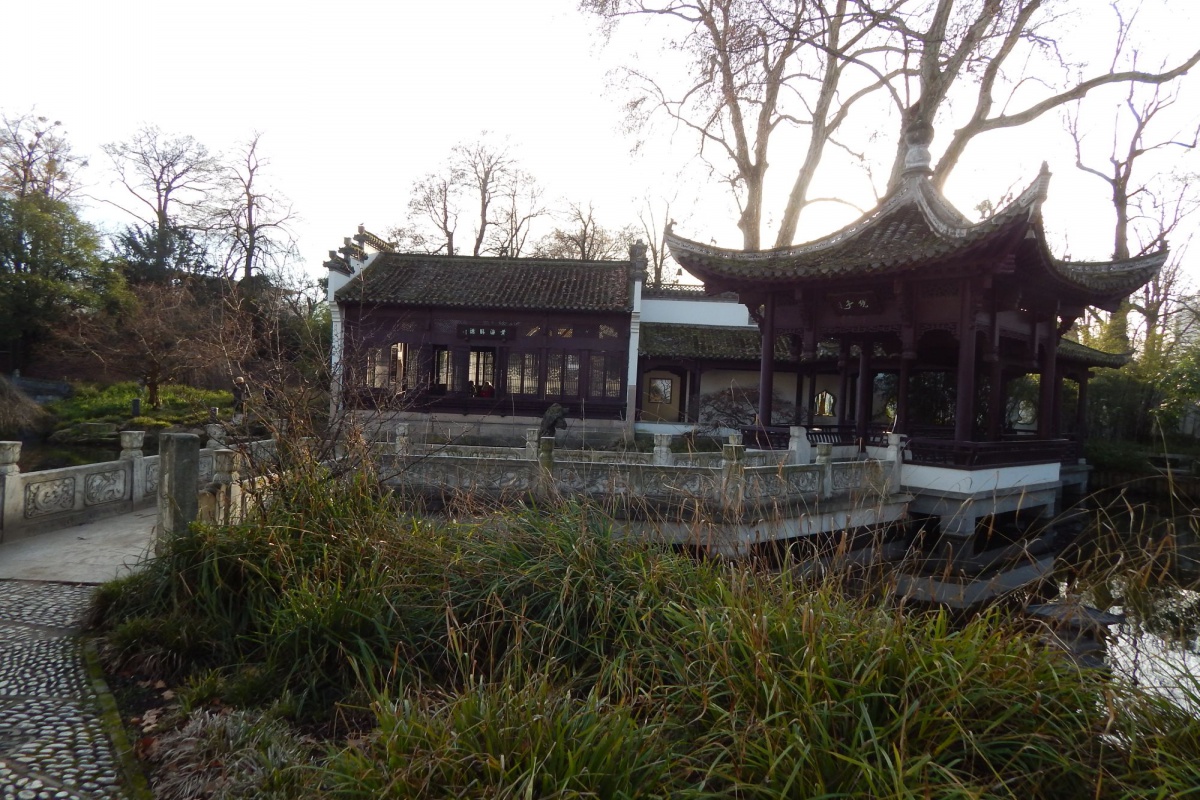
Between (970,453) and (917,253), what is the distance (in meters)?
2.34

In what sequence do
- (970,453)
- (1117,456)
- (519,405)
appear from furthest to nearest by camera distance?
(519,405), (1117,456), (970,453)

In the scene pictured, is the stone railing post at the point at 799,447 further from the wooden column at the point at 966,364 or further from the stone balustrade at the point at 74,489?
the stone balustrade at the point at 74,489

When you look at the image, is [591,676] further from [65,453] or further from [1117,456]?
[65,453]

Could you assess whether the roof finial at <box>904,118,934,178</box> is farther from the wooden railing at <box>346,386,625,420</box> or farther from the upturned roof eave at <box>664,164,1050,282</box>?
the wooden railing at <box>346,386,625,420</box>

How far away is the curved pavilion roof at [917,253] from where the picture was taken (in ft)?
22.7

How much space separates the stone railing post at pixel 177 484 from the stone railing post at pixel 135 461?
12.4 ft

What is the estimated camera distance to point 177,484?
12.5 ft

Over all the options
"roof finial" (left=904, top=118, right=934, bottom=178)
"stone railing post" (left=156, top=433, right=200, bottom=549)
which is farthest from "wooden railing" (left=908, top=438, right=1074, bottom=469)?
"stone railing post" (left=156, top=433, right=200, bottom=549)

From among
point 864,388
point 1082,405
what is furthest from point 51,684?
point 1082,405

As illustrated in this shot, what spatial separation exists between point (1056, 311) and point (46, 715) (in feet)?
34.7

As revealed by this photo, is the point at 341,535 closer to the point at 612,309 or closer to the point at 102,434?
the point at 612,309

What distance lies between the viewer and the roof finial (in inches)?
336

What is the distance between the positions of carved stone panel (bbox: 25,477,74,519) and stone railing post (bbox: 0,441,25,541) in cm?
12

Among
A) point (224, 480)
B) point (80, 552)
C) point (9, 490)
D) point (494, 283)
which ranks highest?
point (494, 283)
